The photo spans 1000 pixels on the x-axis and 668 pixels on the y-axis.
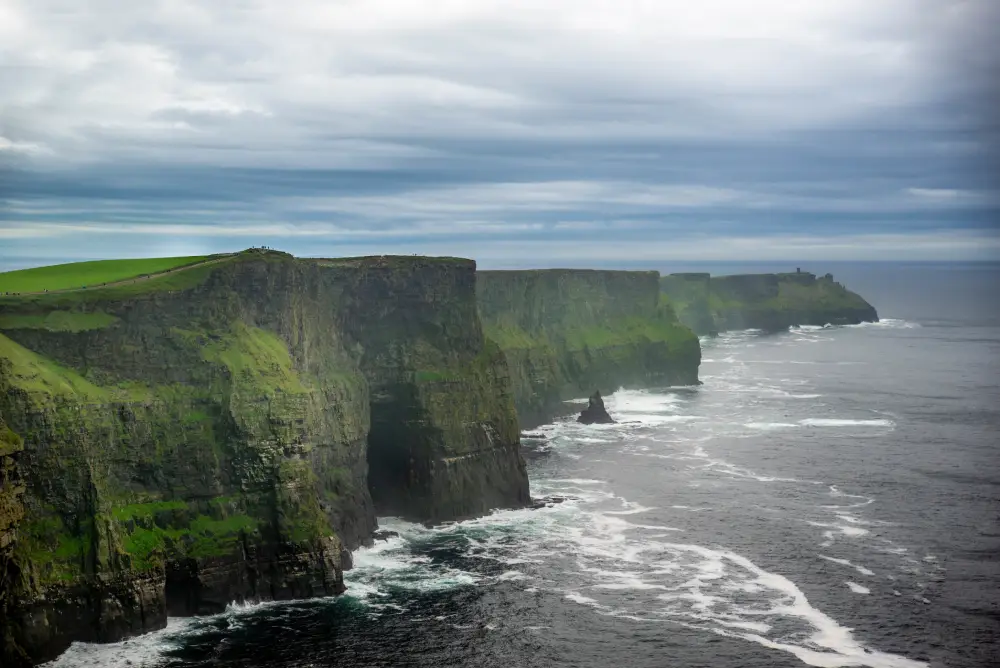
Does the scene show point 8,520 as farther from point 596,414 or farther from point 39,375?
point 596,414

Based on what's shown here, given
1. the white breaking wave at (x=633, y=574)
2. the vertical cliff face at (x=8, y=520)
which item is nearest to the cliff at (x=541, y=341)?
the white breaking wave at (x=633, y=574)

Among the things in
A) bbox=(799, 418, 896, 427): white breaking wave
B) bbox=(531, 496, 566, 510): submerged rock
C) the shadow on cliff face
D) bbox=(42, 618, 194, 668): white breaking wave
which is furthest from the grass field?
bbox=(799, 418, 896, 427): white breaking wave

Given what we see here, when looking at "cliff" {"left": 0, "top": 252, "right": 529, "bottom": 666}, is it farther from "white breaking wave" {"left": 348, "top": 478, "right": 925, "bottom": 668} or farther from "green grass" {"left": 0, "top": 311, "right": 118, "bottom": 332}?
"white breaking wave" {"left": 348, "top": 478, "right": 925, "bottom": 668}

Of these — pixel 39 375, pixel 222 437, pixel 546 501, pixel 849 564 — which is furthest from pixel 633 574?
pixel 39 375

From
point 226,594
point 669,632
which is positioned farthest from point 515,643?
point 226,594

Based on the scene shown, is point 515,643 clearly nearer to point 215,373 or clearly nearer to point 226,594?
point 226,594
